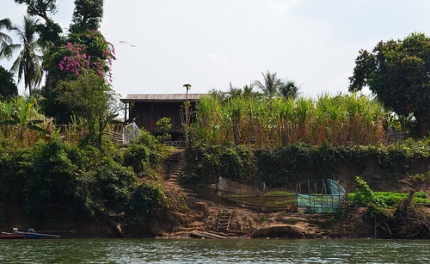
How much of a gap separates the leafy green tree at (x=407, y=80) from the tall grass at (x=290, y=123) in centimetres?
797

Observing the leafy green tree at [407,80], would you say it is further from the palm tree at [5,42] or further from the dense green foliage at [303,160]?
the palm tree at [5,42]

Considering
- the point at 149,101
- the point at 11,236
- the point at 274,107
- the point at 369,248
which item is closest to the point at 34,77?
the point at 149,101

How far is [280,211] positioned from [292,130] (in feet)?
23.3

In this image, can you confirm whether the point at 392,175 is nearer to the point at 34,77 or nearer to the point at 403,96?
the point at 403,96

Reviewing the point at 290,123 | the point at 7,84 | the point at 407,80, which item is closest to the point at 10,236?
the point at 290,123

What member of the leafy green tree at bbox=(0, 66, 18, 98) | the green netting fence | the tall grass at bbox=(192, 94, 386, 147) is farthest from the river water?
the leafy green tree at bbox=(0, 66, 18, 98)

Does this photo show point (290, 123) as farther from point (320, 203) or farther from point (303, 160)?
point (320, 203)

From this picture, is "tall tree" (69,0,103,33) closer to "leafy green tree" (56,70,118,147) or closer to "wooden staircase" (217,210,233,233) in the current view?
"leafy green tree" (56,70,118,147)

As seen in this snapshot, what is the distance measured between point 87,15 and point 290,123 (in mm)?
16250

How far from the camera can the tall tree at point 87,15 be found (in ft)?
151

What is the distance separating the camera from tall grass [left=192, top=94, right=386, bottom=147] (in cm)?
3759

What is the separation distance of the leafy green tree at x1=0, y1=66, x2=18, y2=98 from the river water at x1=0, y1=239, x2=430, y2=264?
70.3ft

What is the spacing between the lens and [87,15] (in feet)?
152

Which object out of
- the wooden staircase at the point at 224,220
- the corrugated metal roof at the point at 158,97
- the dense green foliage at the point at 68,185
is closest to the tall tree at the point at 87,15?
the corrugated metal roof at the point at 158,97
